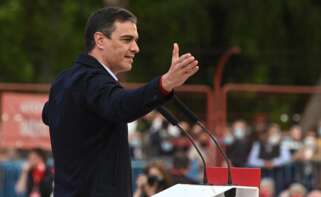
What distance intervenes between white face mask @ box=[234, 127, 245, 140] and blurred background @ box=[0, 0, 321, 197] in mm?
29

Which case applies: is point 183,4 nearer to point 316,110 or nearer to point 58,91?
point 316,110

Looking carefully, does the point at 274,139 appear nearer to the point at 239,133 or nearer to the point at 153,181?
the point at 239,133

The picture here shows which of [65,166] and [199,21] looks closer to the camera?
[65,166]

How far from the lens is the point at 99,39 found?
15.6ft

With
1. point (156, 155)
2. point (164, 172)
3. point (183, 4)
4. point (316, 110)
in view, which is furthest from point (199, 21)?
point (164, 172)

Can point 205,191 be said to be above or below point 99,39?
below

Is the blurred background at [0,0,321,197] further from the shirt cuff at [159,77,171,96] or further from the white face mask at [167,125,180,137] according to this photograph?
the shirt cuff at [159,77,171,96]

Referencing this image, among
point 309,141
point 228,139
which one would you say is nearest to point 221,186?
point 228,139

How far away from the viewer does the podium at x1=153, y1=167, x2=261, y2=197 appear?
4559 millimetres

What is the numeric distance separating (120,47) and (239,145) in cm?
1108

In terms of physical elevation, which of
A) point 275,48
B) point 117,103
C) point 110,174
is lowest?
point 110,174

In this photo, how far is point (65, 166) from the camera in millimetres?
4672

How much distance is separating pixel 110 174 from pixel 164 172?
6.13 meters

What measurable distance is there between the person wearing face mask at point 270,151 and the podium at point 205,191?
10399mm
